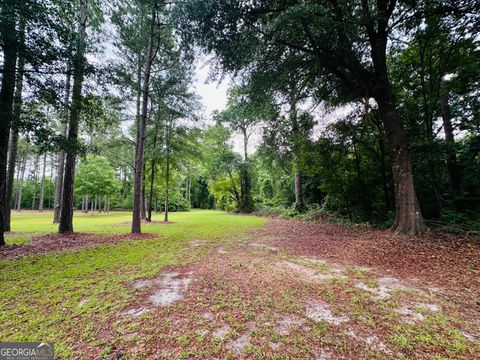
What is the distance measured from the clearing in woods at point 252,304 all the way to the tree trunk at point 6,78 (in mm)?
2672

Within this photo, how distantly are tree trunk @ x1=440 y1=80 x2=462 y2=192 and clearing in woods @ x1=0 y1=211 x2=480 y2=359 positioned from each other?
11.8ft

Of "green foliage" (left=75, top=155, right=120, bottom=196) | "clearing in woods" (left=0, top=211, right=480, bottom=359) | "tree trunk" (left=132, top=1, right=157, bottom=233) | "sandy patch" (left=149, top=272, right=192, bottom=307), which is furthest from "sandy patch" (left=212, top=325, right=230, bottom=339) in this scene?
"green foliage" (left=75, top=155, right=120, bottom=196)

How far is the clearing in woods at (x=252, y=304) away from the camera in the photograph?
1.77 m

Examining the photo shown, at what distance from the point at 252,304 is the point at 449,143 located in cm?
852

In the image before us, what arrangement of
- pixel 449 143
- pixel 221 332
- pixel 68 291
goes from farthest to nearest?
pixel 449 143, pixel 68 291, pixel 221 332

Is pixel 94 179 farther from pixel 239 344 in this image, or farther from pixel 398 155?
pixel 398 155

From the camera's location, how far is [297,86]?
790 cm

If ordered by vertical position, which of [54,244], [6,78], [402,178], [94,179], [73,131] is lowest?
[54,244]

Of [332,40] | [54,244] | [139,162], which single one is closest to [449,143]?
[332,40]

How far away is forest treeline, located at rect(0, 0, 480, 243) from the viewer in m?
4.91

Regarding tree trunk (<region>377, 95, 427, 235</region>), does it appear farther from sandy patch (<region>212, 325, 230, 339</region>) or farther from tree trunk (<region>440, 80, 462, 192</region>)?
sandy patch (<region>212, 325, 230, 339</region>)

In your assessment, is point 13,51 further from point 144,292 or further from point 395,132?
point 395,132

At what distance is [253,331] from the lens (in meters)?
1.97

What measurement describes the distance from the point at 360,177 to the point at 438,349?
8.37 metres
